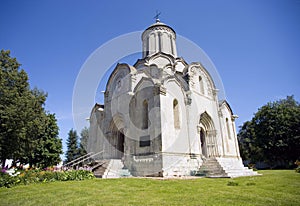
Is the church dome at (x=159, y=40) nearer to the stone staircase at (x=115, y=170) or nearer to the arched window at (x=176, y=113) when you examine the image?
the arched window at (x=176, y=113)

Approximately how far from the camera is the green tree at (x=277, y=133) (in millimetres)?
25391

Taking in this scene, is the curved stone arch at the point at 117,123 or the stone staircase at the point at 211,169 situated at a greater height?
the curved stone arch at the point at 117,123

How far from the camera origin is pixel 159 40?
21.6 meters

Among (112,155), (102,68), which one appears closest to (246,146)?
(112,155)

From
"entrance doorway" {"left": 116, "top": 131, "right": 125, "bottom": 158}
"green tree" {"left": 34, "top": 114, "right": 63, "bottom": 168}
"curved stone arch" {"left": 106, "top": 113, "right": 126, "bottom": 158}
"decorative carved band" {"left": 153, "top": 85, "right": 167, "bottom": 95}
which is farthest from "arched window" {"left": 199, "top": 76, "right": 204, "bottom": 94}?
"green tree" {"left": 34, "top": 114, "right": 63, "bottom": 168}

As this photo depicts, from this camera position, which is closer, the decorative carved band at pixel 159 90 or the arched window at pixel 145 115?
the decorative carved band at pixel 159 90

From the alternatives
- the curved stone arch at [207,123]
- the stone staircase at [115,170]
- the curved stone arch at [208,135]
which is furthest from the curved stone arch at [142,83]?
the curved stone arch at [207,123]

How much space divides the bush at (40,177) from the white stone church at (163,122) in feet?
6.74

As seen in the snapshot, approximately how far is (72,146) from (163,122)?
31.4 meters

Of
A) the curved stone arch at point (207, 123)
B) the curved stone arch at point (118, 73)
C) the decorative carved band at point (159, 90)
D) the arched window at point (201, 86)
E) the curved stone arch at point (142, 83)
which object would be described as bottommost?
the curved stone arch at point (207, 123)

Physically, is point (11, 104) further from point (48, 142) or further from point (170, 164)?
point (170, 164)

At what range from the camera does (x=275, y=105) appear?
29000 mm

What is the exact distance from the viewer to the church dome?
21406 mm

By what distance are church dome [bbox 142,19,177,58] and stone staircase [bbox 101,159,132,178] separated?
43.3 feet
